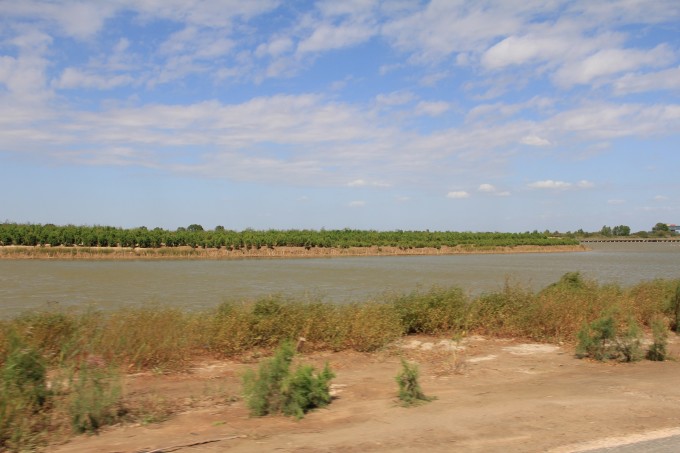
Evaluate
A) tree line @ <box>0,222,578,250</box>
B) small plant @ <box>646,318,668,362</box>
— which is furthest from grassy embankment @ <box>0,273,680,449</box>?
tree line @ <box>0,222,578,250</box>

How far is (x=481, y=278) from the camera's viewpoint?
34.7 meters

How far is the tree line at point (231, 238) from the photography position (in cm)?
5519

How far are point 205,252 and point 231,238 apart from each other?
17.1 feet

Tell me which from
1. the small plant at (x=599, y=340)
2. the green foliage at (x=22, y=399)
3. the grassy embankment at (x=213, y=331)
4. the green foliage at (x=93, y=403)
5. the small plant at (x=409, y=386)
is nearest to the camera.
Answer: the green foliage at (x=22, y=399)

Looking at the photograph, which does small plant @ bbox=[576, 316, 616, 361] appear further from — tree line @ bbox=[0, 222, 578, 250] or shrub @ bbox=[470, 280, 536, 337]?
tree line @ bbox=[0, 222, 578, 250]

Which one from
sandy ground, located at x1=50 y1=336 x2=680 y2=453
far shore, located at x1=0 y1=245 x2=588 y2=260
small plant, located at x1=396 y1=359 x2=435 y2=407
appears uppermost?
far shore, located at x1=0 y1=245 x2=588 y2=260

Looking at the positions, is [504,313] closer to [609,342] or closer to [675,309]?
[609,342]

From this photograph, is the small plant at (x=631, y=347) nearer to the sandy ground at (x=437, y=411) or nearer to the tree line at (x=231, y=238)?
the sandy ground at (x=437, y=411)

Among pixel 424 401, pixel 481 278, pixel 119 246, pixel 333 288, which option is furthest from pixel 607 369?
pixel 119 246

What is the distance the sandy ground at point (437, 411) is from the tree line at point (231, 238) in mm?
51550

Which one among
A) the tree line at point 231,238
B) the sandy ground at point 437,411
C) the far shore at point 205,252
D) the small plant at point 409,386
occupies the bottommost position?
the sandy ground at point 437,411

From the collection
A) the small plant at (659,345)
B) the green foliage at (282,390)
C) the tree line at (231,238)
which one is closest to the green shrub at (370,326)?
the green foliage at (282,390)

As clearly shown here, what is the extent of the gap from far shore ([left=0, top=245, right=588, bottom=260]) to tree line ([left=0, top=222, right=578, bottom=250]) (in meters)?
1.23

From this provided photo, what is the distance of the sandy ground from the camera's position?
6.12 m
